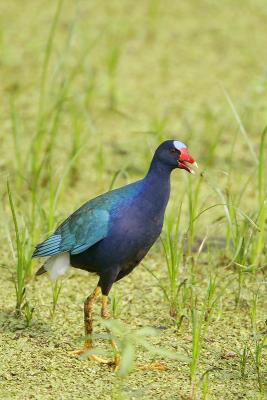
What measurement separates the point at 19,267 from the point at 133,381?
693 mm

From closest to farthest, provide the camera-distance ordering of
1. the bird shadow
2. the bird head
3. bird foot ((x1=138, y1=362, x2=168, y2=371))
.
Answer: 1. bird foot ((x1=138, y1=362, x2=168, y2=371))
2. the bird head
3. the bird shadow

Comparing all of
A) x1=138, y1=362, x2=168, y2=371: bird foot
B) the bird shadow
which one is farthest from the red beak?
the bird shadow

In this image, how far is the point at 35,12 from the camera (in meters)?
7.99

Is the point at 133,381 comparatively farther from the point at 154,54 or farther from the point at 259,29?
the point at 259,29

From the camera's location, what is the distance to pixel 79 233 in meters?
3.75

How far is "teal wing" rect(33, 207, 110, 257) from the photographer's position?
3.70 m

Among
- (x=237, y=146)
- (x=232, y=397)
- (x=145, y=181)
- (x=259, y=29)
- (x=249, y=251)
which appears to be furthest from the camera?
(x=259, y=29)

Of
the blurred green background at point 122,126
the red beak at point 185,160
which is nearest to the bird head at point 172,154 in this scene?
the red beak at point 185,160

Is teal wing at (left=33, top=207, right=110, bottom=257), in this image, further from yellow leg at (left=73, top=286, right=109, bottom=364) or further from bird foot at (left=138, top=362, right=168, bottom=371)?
bird foot at (left=138, top=362, right=168, bottom=371)

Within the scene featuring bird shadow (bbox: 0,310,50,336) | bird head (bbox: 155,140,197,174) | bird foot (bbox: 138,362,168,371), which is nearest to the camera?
bird foot (bbox: 138,362,168,371)

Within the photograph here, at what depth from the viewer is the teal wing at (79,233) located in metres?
Answer: 3.70

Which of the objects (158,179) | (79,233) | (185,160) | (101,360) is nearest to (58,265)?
(79,233)

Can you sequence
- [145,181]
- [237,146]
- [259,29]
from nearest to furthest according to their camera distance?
[145,181] < [237,146] < [259,29]

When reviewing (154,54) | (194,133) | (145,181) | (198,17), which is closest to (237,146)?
(194,133)
